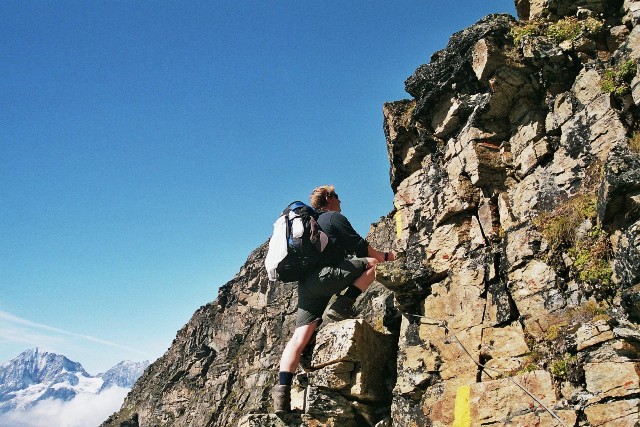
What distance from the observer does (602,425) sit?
5.46 metres

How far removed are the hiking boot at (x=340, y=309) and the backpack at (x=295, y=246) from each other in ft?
3.61

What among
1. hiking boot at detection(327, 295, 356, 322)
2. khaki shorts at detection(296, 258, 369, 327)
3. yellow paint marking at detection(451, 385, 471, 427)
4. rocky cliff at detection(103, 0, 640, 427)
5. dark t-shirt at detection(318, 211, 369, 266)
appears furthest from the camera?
hiking boot at detection(327, 295, 356, 322)

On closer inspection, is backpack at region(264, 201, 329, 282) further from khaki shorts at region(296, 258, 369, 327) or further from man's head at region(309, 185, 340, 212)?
man's head at region(309, 185, 340, 212)

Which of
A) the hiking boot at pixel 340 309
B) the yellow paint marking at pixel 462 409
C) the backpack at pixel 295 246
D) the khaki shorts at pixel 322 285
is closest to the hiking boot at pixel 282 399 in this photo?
the khaki shorts at pixel 322 285

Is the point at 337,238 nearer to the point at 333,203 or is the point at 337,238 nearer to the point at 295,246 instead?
the point at 295,246

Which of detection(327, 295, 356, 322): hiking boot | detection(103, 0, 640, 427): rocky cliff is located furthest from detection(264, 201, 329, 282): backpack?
detection(103, 0, 640, 427): rocky cliff

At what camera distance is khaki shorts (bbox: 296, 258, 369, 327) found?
8.92 m

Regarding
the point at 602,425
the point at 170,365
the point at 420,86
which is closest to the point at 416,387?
the point at 602,425

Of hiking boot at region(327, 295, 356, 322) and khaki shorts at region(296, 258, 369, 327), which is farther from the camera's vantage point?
hiking boot at region(327, 295, 356, 322)

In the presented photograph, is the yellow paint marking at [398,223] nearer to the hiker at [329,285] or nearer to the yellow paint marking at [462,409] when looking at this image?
the hiker at [329,285]

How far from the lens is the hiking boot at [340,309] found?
946 centimetres

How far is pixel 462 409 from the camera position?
Result: 7.01 m

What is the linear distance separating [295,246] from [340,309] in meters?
1.86

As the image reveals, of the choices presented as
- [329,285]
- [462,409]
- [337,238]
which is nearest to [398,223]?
[337,238]
